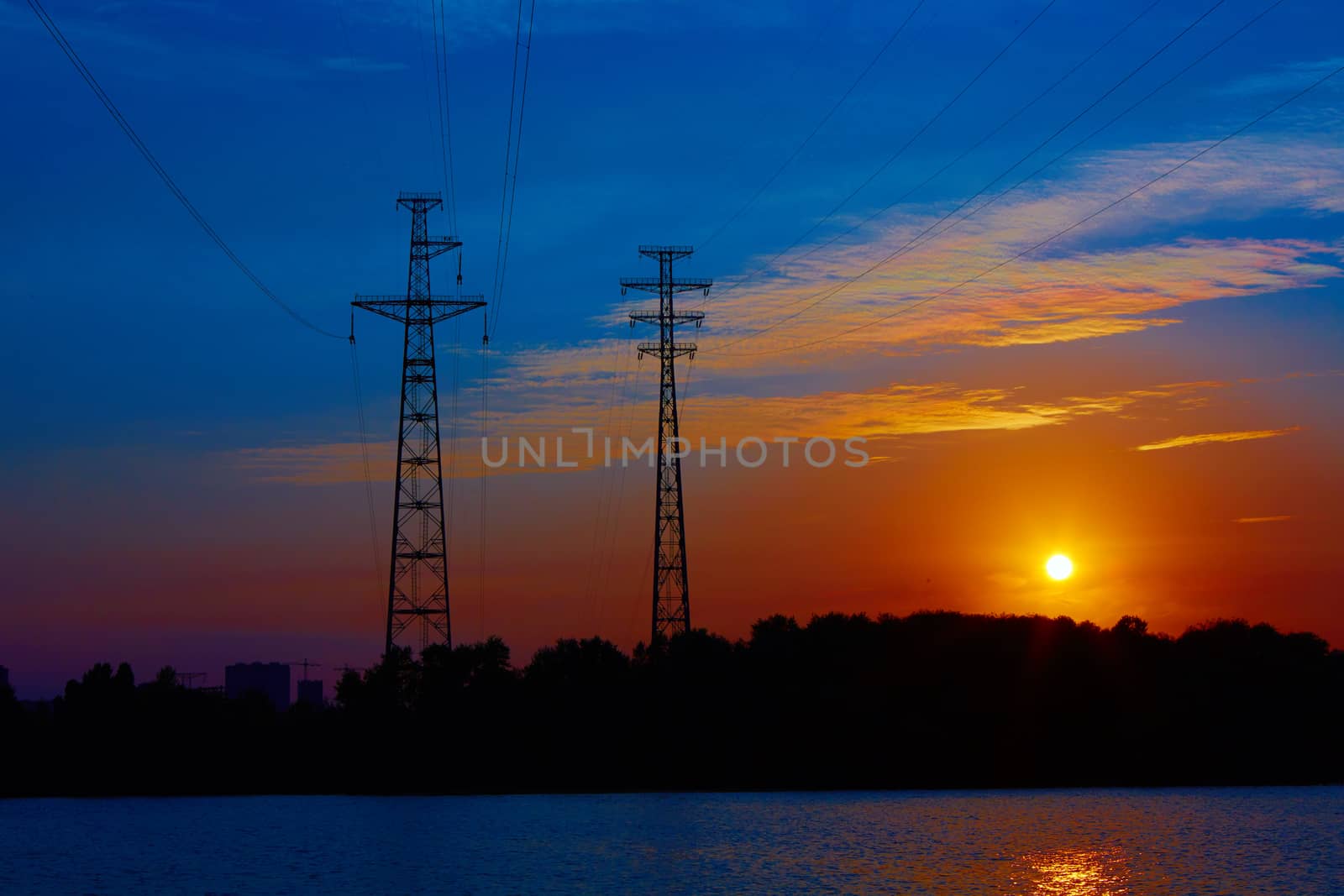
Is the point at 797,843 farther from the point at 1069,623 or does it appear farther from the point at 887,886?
the point at 1069,623

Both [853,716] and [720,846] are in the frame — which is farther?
[853,716]

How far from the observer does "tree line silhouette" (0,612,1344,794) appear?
11988 cm

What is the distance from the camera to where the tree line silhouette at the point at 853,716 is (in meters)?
120

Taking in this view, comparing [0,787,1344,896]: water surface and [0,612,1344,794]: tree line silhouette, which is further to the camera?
[0,612,1344,794]: tree line silhouette

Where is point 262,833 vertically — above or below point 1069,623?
below

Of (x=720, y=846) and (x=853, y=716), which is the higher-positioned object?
(x=853, y=716)

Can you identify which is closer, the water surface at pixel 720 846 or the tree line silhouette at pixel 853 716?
the water surface at pixel 720 846

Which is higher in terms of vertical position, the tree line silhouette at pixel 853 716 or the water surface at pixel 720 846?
the tree line silhouette at pixel 853 716

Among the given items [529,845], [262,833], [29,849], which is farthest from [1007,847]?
[29,849]

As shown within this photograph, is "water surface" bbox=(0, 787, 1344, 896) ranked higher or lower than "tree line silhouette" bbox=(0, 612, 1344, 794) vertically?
lower

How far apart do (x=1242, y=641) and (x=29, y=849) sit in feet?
328

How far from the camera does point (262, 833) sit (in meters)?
92.6

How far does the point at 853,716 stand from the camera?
12075cm

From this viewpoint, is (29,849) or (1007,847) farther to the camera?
(29,849)
